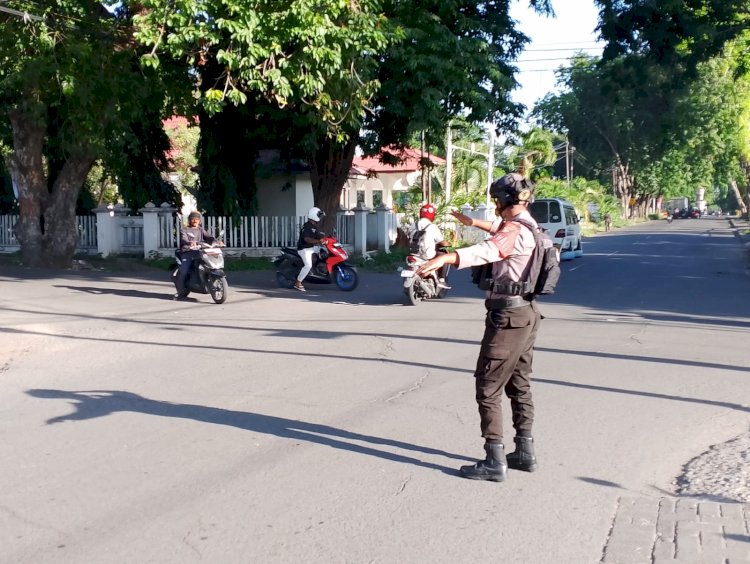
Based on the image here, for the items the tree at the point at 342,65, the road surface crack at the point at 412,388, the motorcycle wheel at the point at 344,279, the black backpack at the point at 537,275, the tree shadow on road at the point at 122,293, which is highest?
the tree at the point at 342,65

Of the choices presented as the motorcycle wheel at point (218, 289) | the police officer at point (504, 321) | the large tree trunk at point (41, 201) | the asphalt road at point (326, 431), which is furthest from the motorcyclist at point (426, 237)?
the police officer at point (504, 321)

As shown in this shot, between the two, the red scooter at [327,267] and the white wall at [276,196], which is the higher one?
the white wall at [276,196]

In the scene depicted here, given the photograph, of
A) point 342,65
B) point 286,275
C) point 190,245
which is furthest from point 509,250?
point 286,275

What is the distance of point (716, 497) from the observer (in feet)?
18.1

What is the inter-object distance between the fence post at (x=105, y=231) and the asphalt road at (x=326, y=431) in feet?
33.7

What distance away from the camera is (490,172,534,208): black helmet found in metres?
5.69

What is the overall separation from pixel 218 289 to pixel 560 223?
51.9ft

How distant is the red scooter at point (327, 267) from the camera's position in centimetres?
1753

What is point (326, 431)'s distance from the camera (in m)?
6.99

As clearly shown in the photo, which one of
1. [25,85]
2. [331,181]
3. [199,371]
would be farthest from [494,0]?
[199,371]

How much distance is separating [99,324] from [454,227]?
22535 millimetres

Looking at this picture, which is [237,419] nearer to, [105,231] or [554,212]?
[105,231]

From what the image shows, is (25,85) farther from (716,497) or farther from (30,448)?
(716,497)

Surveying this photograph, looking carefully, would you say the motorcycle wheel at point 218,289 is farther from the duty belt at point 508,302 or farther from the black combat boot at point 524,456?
the duty belt at point 508,302
